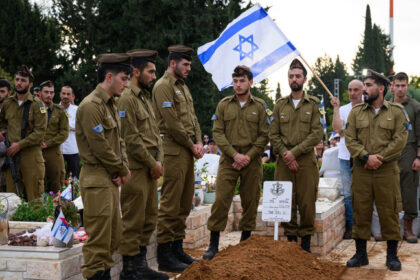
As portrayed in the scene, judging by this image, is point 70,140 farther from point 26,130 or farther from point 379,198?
point 379,198

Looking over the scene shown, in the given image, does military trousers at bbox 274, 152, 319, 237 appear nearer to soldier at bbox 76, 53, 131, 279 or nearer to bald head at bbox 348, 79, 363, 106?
bald head at bbox 348, 79, 363, 106

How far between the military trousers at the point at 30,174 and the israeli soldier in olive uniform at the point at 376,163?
4.40 meters

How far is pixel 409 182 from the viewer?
290 inches

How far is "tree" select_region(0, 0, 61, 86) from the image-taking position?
2397 centimetres

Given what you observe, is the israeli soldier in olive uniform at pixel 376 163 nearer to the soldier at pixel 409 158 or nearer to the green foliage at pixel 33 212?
the soldier at pixel 409 158

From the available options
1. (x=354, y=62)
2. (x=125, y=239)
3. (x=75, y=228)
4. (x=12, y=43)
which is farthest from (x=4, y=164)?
(x=354, y=62)

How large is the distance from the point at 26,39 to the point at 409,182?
21.2 metres

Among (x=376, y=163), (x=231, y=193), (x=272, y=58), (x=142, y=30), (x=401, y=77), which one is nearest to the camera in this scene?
(x=376, y=163)

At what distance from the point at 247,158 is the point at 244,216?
30.6 inches

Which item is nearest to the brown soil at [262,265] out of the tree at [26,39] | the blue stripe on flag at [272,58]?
the blue stripe on flag at [272,58]

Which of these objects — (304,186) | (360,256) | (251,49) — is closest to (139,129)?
(304,186)

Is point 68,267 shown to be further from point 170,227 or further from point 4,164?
point 4,164

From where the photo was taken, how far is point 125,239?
4.88 metres

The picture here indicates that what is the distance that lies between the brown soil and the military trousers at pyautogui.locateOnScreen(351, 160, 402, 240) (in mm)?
653
